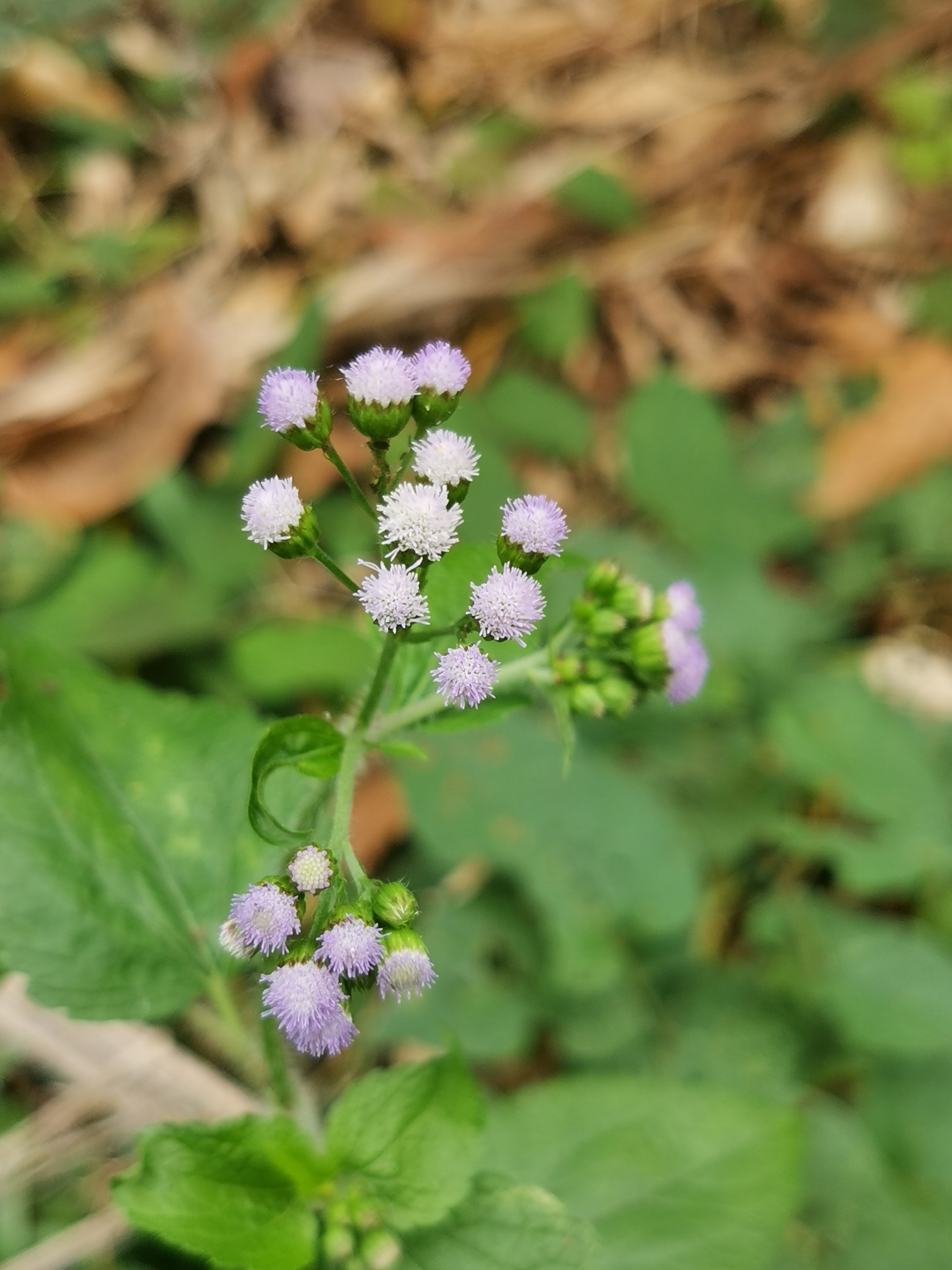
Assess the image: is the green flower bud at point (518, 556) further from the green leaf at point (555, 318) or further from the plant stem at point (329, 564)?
the green leaf at point (555, 318)

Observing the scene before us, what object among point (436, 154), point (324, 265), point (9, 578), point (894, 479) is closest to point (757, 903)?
→ point (894, 479)

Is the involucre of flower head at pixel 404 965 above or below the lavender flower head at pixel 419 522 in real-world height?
below

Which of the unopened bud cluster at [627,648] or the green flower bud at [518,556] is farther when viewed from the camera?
the unopened bud cluster at [627,648]

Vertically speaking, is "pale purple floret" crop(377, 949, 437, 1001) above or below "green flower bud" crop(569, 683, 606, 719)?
below

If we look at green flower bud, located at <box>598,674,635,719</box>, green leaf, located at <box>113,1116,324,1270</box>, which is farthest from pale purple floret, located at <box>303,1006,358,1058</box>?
green flower bud, located at <box>598,674,635,719</box>

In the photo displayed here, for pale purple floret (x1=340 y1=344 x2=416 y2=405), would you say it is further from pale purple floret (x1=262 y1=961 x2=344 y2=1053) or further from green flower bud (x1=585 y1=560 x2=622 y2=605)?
pale purple floret (x1=262 y1=961 x2=344 y2=1053)

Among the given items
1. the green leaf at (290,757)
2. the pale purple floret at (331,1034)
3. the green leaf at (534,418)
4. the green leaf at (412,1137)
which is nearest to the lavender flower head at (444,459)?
the green leaf at (290,757)

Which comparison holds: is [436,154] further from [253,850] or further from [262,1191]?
[262,1191]

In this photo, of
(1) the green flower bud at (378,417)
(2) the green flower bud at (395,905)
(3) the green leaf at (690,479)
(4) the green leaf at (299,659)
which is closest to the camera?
(2) the green flower bud at (395,905)
